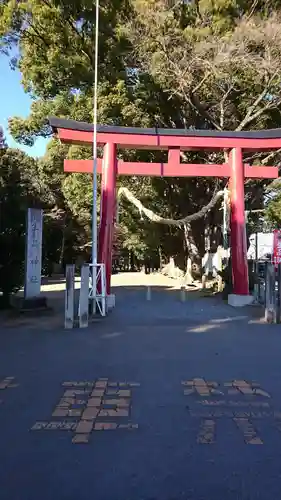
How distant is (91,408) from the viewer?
530cm

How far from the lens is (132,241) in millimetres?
35531

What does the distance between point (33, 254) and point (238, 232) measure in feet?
19.5

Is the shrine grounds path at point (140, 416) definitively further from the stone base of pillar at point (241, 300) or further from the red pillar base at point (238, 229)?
the red pillar base at point (238, 229)

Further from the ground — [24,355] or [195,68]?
[195,68]

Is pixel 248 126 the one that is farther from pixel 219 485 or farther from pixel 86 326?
pixel 219 485

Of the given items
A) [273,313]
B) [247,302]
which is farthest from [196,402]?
[247,302]

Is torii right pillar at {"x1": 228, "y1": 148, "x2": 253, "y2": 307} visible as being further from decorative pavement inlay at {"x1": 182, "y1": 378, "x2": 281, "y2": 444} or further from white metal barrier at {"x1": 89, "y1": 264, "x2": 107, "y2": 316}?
decorative pavement inlay at {"x1": 182, "y1": 378, "x2": 281, "y2": 444}

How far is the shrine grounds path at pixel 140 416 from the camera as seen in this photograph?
11.8 ft

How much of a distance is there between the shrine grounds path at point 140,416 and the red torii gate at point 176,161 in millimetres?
5231

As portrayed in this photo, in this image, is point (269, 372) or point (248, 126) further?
point (248, 126)

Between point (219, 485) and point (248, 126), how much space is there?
63.1 ft

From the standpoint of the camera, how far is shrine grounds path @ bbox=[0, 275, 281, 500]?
3.58 meters

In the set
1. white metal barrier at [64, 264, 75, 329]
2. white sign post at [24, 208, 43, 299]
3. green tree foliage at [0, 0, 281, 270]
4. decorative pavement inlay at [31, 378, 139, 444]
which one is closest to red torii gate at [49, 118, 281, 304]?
white sign post at [24, 208, 43, 299]

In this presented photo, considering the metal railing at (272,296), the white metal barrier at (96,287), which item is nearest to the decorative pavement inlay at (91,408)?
the white metal barrier at (96,287)
